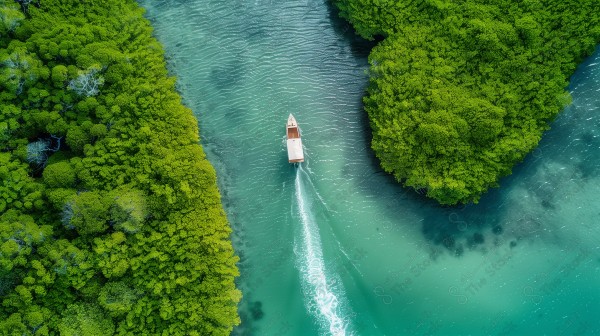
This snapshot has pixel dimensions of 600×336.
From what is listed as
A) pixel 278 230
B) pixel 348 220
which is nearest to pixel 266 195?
pixel 278 230

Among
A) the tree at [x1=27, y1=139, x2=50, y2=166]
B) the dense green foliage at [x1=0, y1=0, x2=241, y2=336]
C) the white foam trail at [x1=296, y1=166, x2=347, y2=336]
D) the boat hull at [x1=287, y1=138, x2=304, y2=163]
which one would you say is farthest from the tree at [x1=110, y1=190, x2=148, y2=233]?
the white foam trail at [x1=296, y1=166, x2=347, y2=336]

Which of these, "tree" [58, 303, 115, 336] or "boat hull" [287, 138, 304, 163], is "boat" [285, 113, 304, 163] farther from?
"tree" [58, 303, 115, 336]

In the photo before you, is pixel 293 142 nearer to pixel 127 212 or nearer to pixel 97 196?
pixel 127 212

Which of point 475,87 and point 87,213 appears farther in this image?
point 475,87

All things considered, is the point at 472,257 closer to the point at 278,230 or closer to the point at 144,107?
the point at 278,230

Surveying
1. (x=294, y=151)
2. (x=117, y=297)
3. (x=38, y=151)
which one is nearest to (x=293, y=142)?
(x=294, y=151)

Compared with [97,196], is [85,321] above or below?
below
